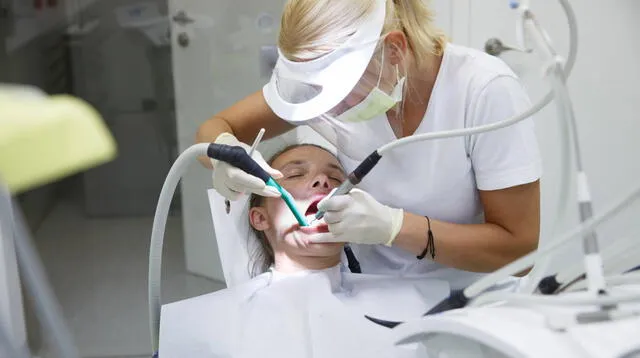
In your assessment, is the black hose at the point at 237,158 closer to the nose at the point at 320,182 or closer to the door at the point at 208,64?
the nose at the point at 320,182

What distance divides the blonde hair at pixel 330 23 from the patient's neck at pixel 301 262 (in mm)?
469

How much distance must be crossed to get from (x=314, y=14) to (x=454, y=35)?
1022 millimetres

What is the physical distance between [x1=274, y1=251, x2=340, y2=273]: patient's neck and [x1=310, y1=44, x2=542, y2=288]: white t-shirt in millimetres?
130

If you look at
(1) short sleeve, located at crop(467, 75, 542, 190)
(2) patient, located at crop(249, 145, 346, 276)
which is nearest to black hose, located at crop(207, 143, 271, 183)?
(2) patient, located at crop(249, 145, 346, 276)

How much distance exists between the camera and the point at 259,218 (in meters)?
1.60

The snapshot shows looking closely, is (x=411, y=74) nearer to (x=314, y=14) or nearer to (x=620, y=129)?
(x=314, y=14)

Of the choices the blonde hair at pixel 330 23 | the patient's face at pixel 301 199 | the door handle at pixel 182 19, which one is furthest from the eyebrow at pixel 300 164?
the door handle at pixel 182 19

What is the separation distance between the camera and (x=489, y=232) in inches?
55.4

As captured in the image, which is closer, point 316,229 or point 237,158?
point 237,158

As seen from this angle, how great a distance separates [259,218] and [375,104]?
0.44 metres

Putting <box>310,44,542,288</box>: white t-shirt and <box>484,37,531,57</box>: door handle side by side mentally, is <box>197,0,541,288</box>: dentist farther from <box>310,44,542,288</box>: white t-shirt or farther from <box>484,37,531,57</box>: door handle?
<box>484,37,531,57</box>: door handle

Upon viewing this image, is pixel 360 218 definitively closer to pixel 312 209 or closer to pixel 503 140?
pixel 312 209

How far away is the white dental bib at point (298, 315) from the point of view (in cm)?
130

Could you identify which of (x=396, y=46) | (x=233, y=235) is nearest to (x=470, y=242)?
(x=396, y=46)
